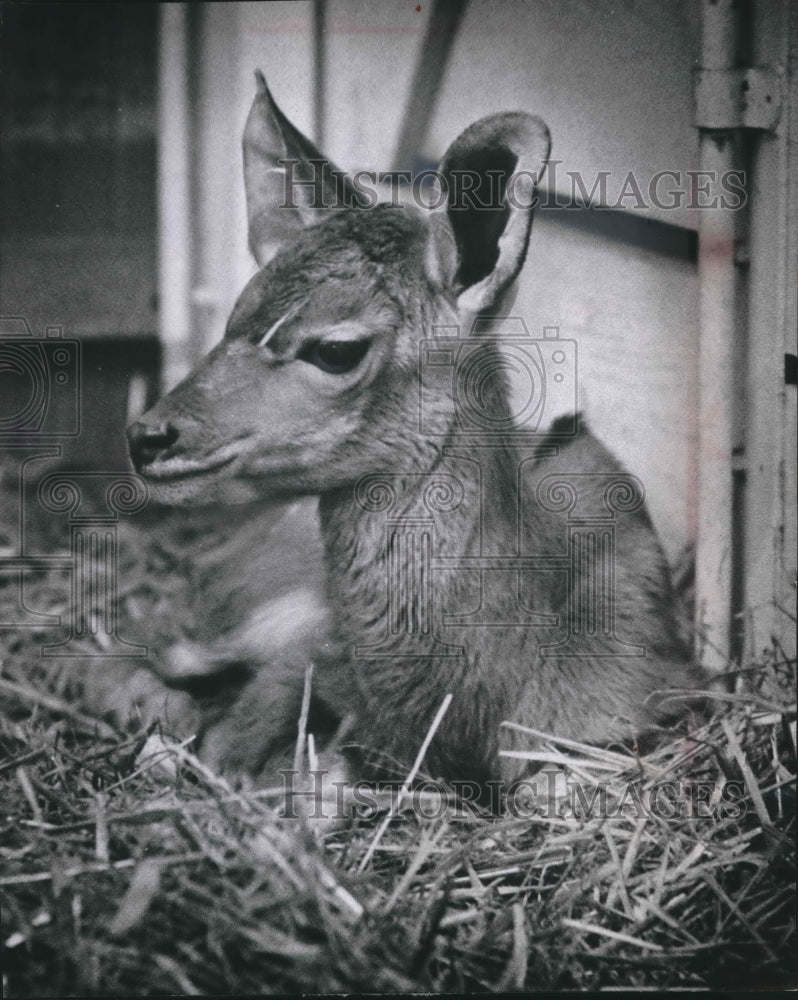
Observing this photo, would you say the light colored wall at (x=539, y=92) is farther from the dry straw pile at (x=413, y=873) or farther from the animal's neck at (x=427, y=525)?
the dry straw pile at (x=413, y=873)

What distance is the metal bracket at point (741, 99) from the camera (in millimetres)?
2264

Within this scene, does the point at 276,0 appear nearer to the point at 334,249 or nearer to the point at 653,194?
the point at 334,249

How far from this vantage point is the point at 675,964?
76.8 inches

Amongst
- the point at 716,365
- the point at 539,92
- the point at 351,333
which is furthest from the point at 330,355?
the point at 716,365

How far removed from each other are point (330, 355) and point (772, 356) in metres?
0.90

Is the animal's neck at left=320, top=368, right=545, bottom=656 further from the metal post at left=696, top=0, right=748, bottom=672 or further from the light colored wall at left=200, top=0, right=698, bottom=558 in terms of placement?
the metal post at left=696, top=0, right=748, bottom=672

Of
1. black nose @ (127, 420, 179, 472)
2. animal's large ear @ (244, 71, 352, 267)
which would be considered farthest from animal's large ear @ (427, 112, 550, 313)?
black nose @ (127, 420, 179, 472)

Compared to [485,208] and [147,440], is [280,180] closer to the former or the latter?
[485,208]

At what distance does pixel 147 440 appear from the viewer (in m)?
2.24

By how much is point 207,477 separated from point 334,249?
50 centimetres

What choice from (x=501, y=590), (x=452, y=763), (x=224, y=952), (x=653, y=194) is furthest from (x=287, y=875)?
(x=653, y=194)

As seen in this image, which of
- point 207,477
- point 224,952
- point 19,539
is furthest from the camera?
point 19,539

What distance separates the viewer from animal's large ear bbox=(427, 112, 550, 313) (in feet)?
7.18

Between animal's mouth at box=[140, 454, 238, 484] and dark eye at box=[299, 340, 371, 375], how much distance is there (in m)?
0.23
